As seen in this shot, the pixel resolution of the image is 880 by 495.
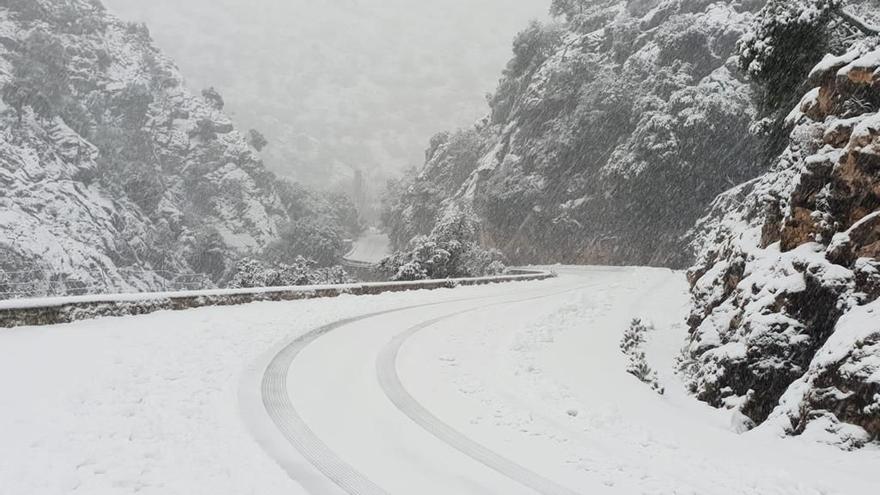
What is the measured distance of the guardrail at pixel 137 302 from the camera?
12.0 m

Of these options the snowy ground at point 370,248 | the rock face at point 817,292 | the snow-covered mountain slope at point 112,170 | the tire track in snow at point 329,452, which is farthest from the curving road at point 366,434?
the snowy ground at point 370,248

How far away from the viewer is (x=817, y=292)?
9812 millimetres

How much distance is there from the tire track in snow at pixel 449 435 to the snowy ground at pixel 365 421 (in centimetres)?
3

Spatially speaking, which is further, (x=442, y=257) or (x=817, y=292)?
(x=442, y=257)

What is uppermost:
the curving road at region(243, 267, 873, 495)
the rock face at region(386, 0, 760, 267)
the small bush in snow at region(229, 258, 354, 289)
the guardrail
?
the rock face at region(386, 0, 760, 267)

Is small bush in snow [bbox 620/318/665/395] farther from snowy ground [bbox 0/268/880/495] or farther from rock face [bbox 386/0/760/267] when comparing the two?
rock face [bbox 386/0/760/267]

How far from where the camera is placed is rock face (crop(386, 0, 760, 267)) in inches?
1828

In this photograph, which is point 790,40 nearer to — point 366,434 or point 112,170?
point 366,434

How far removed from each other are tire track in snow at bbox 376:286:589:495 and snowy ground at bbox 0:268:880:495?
0.03 m

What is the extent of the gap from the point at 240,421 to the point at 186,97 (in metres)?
91.4

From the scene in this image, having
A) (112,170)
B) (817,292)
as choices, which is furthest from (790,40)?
(112,170)

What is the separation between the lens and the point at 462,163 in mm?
83500

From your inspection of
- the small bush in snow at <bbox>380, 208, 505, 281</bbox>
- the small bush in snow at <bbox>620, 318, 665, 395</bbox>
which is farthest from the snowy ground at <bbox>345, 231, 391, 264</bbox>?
the small bush in snow at <bbox>620, 318, 665, 395</bbox>

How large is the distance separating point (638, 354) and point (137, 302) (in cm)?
1215
